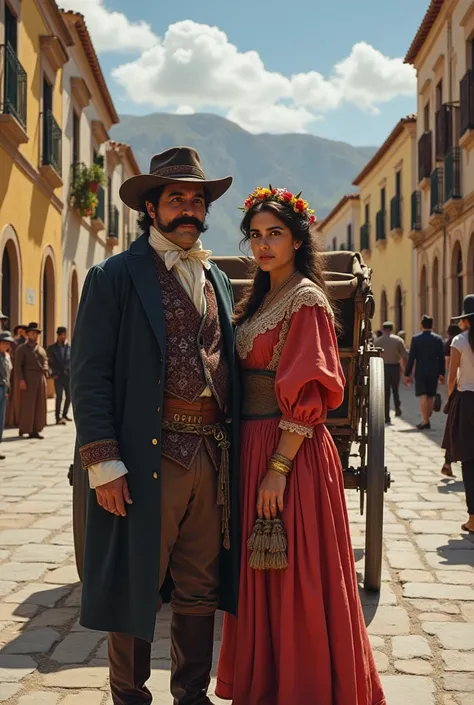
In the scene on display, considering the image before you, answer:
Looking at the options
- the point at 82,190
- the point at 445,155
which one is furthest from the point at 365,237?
the point at 82,190

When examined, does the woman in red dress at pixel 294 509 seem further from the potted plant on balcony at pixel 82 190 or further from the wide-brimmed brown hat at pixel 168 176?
the potted plant on balcony at pixel 82 190

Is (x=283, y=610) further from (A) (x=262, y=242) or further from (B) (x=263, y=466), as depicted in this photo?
(A) (x=262, y=242)

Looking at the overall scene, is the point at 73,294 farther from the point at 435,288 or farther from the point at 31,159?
the point at 435,288

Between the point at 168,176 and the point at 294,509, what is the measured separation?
1.29 m

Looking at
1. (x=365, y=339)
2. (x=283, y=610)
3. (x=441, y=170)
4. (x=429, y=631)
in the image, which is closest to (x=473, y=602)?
(x=429, y=631)

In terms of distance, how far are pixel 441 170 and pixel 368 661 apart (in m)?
19.0

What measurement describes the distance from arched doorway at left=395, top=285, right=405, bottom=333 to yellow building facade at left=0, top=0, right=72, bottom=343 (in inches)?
542

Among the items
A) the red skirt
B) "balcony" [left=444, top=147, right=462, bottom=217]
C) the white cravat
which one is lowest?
the red skirt

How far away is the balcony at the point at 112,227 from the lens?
86.9 feet

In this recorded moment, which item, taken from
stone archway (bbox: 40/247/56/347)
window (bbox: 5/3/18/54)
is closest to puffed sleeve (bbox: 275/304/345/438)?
window (bbox: 5/3/18/54)

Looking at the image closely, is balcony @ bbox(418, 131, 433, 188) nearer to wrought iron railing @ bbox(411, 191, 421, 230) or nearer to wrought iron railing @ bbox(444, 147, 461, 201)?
wrought iron railing @ bbox(411, 191, 421, 230)

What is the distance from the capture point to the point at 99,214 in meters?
24.0

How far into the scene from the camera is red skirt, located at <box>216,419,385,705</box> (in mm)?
2906

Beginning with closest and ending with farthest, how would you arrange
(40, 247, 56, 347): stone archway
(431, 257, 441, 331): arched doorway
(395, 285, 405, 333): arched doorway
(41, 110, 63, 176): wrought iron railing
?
(41, 110, 63, 176): wrought iron railing
(40, 247, 56, 347): stone archway
(431, 257, 441, 331): arched doorway
(395, 285, 405, 333): arched doorway
